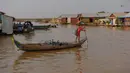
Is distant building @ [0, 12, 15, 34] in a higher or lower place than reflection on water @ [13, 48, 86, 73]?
higher

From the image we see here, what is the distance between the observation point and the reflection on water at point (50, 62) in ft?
34.1

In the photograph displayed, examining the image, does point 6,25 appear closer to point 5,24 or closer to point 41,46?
point 5,24

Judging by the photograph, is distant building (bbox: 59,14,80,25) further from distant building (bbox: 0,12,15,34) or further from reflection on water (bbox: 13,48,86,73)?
reflection on water (bbox: 13,48,86,73)

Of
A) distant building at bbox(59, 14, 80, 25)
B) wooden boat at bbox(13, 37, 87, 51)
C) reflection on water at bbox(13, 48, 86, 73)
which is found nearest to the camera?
reflection on water at bbox(13, 48, 86, 73)

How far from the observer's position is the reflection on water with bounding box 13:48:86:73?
10.4 metres

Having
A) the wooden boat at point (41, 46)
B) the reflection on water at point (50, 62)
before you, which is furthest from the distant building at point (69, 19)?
the reflection on water at point (50, 62)

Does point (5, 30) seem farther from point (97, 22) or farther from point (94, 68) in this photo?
point (97, 22)

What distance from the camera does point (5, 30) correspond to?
25.4 m

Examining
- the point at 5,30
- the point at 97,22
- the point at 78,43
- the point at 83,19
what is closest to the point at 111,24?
the point at 97,22

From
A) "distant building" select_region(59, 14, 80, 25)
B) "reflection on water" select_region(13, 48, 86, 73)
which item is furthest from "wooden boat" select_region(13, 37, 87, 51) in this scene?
"distant building" select_region(59, 14, 80, 25)

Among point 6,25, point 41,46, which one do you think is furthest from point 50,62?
point 6,25

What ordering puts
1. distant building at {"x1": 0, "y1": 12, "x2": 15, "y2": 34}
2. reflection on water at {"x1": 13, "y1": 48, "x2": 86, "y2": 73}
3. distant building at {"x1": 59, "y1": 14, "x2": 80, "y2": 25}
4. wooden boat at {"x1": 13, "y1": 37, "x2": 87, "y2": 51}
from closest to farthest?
reflection on water at {"x1": 13, "y1": 48, "x2": 86, "y2": 73} < wooden boat at {"x1": 13, "y1": 37, "x2": 87, "y2": 51} < distant building at {"x1": 0, "y1": 12, "x2": 15, "y2": 34} < distant building at {"x1": 59, "y1": 14, "x2": 80, "y2": 25}

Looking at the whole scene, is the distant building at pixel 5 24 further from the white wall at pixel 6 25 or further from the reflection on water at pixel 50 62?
the reflection on water at pixel 50 62

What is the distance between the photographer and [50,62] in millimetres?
11953
